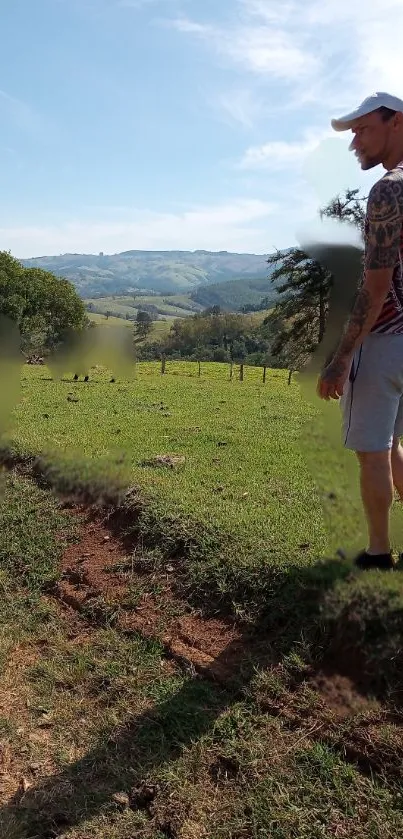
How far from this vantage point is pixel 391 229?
2.96 m

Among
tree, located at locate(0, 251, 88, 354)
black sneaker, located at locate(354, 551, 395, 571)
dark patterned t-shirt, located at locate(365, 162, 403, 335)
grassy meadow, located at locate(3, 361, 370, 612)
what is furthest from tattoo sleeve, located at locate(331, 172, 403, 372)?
tree, located at locate(0, 251, 88, 354)

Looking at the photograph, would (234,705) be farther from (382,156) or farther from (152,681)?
(382,156)

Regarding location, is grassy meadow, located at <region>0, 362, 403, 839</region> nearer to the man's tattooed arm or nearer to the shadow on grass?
the shadow on grass

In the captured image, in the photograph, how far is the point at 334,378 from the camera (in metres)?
3.28

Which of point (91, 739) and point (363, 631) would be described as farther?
point (363, 631)

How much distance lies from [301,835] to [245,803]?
10.3 inches

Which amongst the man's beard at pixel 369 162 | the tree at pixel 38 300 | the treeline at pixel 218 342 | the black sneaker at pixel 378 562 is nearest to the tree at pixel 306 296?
the man's beard at pixel 369 162

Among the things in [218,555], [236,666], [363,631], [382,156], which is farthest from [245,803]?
[382,156]

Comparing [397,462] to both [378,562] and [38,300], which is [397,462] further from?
[38,300]

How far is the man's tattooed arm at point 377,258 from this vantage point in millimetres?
2920

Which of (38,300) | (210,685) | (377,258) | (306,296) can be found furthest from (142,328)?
(38,300)

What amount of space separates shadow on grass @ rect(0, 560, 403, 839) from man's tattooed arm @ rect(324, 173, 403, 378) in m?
1.30

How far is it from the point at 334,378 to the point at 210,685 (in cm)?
182

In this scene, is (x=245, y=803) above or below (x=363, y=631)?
below
